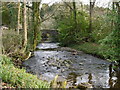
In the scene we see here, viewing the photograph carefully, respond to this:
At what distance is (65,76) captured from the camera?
10.9 meters

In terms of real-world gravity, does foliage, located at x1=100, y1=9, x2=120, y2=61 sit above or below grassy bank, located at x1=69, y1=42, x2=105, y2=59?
above

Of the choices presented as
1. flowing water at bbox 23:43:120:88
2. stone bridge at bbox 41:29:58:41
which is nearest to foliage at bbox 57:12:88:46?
flowing water at bbox 23:43:120:88

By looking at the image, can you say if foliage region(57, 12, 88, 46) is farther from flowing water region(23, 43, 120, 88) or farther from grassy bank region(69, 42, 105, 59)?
flowing water region(23, 43, 120, 88)

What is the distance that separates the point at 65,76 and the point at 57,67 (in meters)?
2.22

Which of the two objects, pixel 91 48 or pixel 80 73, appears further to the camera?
pixel 91 48

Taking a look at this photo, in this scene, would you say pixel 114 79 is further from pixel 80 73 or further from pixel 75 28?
pixel 75 28

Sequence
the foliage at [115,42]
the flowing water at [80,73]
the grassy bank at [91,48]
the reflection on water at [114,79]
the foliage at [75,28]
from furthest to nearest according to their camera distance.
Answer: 1. the foliage at [75,28]
2. the grassy bank at [91,48]
3. the foliage at [115,42]
4. the flowing water at [80,73]
5. the reflection on water at [114,79]

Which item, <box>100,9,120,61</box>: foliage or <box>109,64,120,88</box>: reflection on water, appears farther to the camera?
<box>100,9,120,61</box>: foliage

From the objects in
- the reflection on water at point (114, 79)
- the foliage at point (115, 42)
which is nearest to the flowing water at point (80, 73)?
the reflection on water at point (114, 79)

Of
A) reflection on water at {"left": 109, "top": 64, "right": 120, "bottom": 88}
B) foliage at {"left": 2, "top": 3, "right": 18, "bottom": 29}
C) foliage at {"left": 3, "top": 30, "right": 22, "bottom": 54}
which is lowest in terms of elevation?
reflection on water at {"left": 109, "top": 64, "right": 120, "bottom": 88}

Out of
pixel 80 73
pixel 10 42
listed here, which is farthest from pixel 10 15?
pixel 80 73

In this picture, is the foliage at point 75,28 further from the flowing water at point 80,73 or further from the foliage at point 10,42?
the foliage at point 10,42

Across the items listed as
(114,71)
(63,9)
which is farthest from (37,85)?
(63,9)

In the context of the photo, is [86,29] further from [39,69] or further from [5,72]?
[5,72]
